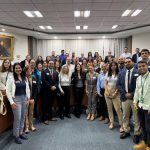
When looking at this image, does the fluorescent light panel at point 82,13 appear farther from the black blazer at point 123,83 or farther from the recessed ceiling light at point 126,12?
the black blazer at point 123,83

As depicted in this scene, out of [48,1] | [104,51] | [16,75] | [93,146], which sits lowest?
[93,146]

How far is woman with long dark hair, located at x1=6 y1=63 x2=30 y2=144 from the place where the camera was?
369cm

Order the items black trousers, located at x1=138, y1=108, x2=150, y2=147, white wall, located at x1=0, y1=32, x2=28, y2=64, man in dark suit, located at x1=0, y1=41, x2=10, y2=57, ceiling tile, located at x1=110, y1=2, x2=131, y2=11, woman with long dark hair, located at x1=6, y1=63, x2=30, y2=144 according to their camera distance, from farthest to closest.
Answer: white wall, located at x1=0, y1=32, x2=28, y2=64 → man in dark suit, located at x1=0, y1=41, x2=10, y2=57 → ceiling tile, located at x1=110, y1=2, x2=131, y2=11 → woman with long dark hair, located at x1=6, y1=63, x2=30, y2=144 → black trousers, located at x1=138, y1=108, x2=150, y2=147

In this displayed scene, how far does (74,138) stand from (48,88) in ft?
4.98

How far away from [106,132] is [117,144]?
2.27 feet

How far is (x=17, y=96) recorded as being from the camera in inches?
149

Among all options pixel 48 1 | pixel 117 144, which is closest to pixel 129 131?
pixel 117 144

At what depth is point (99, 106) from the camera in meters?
5.43

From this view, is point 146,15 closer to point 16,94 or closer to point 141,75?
point 141,75

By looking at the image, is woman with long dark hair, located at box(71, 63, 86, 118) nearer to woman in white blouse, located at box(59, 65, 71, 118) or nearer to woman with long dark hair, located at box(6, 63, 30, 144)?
woman in white blouse, located at box(59, 65, 71, 118)

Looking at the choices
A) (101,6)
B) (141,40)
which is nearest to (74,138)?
(101,6)

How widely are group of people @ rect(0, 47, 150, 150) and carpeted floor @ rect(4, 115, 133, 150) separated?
0.18m

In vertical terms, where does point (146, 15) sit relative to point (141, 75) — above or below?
above

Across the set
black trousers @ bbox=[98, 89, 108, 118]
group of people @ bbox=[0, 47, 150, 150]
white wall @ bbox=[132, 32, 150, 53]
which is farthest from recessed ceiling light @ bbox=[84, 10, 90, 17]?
white wall @ bbox=[132, 32, 150, 53]
